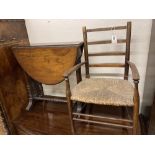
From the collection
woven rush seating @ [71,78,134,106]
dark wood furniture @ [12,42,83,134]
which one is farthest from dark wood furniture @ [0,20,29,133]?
woven rush seating @ [71,78,134,106]

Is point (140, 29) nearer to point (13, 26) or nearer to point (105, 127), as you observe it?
point (105, 127)

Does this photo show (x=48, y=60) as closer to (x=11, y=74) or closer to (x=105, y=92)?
(x=11, y=74)

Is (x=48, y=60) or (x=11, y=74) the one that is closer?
(x=48, y=60)

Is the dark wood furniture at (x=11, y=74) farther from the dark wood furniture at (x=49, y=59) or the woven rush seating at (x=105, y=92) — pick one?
the woven rush seating at (x=105, y=92)

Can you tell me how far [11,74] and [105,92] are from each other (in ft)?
3.28

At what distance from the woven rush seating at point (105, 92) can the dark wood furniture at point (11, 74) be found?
29.2 inches

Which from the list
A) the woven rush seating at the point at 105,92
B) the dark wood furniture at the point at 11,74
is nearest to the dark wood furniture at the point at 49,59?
the dark wood furniture at the point at 11,74

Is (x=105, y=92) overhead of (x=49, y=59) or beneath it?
beneath

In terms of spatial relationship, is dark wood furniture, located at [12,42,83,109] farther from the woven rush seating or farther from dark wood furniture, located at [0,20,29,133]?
the woven rush seating

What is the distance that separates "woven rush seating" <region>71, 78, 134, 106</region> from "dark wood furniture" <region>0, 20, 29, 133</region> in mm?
741

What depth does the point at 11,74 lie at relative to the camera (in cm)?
Answer: 162

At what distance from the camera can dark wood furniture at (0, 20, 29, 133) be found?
1499mm

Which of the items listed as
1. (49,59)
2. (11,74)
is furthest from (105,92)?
(11,74)
